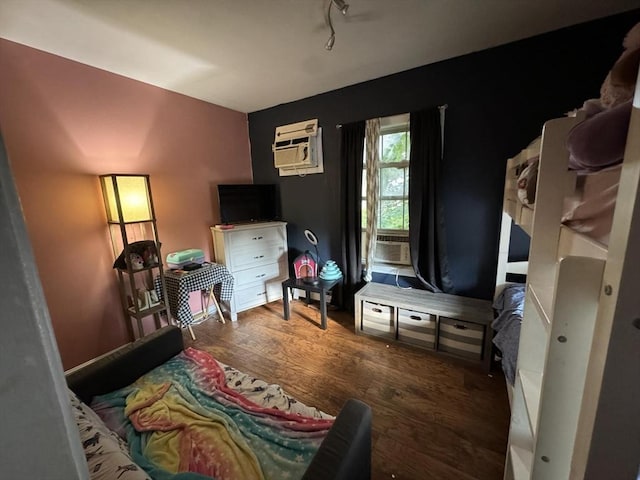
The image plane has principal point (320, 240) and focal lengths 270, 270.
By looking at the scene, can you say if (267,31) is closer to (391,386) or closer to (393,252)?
(393,252)

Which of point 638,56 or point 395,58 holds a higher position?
point 395,58

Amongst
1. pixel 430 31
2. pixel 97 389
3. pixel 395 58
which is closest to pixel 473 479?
Result: pixel 97 389

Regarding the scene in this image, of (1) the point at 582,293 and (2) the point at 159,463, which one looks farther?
(2) the point at 159,463

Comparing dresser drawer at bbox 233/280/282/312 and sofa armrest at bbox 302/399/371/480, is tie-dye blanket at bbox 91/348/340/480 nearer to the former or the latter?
sofa armrest at bbox 302/399/371/480

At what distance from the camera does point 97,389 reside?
135 cm

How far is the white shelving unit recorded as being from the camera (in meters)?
0.41

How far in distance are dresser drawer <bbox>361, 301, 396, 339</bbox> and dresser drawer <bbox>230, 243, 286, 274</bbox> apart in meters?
1.31

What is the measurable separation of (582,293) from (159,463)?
146 centimetres

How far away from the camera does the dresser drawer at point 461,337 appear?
2068 mm

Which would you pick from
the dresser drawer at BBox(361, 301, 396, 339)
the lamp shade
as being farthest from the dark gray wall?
the lamp shade

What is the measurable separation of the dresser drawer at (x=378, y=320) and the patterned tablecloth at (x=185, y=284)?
1.48m

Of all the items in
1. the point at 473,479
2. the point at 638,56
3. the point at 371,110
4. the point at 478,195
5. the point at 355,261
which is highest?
the point at 371,110

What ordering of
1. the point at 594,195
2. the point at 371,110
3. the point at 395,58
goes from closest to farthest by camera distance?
the point at 594,195, the point at 395,58, the point at 371,110

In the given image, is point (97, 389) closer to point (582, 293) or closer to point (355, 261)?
point (582, 293)
